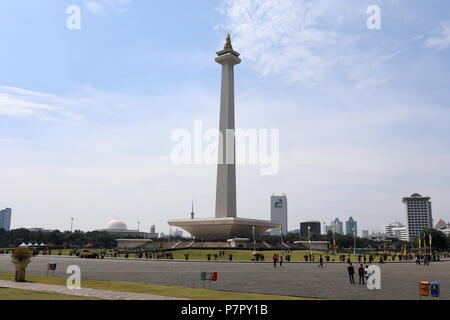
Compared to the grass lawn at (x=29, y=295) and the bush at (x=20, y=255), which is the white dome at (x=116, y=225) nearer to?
the bush at (x=20, y=255)

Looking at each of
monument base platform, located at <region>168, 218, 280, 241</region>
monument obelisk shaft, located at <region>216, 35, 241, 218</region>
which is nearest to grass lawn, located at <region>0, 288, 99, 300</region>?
monument base platform, located at <region>168, 218, 280, 241</region>

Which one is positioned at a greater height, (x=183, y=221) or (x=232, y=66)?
(x=232, y=66)

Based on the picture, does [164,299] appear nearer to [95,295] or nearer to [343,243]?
[95,295]

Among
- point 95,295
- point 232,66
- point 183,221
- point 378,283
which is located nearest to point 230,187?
point 183,221

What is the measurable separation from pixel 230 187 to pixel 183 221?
599 inches

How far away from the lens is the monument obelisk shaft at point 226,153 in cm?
8894

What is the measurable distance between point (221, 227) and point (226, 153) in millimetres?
17103

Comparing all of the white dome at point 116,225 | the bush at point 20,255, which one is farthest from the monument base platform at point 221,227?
the white dome at point 116,225

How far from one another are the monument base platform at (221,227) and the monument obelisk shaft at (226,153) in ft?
10.6

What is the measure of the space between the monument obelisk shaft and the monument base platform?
3.23 m

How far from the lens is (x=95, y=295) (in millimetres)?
15539

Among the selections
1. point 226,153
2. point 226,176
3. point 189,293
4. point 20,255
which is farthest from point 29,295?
point 226,153

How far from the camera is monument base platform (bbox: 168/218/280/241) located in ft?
282
